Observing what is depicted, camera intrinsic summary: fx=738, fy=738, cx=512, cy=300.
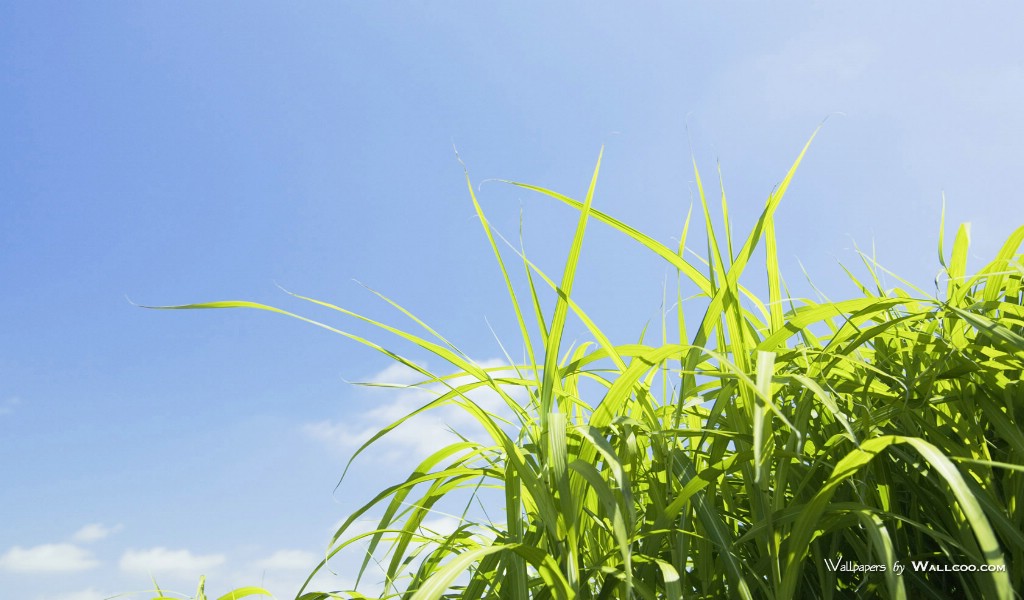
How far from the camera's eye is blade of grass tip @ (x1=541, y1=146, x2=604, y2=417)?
1.02 m

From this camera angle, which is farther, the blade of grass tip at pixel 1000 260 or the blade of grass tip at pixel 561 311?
the blade of grass tip at pixel 1000 260

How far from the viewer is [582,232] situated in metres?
1.10

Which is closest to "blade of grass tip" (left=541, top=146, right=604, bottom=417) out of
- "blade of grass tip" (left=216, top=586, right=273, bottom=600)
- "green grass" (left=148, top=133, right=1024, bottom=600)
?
"green grass" (left=148, top=133, right=1024, bottom=600)

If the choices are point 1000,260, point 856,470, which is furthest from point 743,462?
point 1000,260

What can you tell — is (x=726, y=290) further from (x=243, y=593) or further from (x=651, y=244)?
(x=243, y=593)

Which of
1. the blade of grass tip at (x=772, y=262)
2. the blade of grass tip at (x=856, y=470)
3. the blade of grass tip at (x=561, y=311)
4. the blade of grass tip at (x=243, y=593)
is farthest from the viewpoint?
the blade of grass tip at (x=243, y=593)

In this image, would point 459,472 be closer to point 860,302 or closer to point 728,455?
point 728,455

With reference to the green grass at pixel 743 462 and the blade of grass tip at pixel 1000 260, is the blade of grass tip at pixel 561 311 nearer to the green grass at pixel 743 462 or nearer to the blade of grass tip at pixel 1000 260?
the green grass at pixel 743 462

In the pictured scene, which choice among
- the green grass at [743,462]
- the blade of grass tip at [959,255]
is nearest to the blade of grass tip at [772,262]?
the green grass at [743,462]

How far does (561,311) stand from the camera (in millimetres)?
1099

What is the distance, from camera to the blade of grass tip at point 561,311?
1.02 metres

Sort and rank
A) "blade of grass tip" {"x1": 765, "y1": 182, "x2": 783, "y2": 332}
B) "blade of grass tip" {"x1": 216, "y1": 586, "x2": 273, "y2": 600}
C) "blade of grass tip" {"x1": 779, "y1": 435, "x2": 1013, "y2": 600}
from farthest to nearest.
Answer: "blade of grass tip" {"x1": 216, "y1": 586, "x2": 273, "y2": 600} → "blade of grass tip" {"x1": 765, "y1": 182, "x2": 783, "y2": 332} → "blade of grass tip" {"x1": 779, "y1": 435, "x2": 1013, "y2": 600}

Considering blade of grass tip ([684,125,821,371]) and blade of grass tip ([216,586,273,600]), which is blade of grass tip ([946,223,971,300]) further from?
blade of grass tip ([216,586,273,600])

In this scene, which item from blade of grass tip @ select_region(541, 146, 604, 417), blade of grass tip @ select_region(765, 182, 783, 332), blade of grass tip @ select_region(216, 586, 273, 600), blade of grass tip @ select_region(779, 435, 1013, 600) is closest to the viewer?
blade of grass tip @ select_region(779, 435, 1013, 600)
